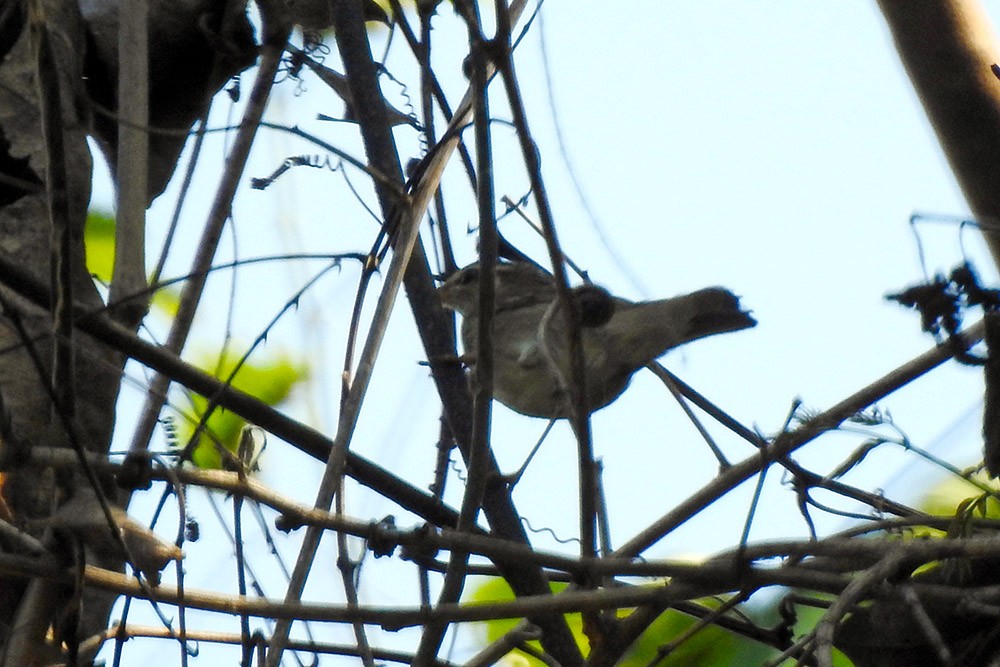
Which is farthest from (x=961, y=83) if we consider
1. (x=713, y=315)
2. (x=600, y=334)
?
(x=600, y=334)

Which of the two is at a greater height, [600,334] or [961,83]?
[600,334]

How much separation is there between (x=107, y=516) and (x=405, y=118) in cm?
126

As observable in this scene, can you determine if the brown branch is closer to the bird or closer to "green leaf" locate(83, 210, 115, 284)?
the bird

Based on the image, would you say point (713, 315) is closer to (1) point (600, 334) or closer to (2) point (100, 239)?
(1) point (600, 334)

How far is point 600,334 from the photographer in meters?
3.54

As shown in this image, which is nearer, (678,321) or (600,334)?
(678,321)

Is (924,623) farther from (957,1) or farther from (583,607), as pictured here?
(957,1)

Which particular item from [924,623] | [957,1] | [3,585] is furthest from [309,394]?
[957,1]

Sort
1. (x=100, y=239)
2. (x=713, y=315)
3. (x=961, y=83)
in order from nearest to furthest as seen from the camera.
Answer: (x=961, y=83) → (x=713, y=315) → (x=100, y=239)

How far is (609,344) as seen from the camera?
349 cm

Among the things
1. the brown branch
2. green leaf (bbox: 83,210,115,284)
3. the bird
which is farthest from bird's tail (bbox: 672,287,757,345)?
green leaf (bbox: 83,210,115,284)

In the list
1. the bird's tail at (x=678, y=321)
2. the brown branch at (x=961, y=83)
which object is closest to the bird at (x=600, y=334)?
the bird's tail at (x=678, y=321)

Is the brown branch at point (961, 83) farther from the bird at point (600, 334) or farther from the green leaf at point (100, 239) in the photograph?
the green leaf at point (100, 239)

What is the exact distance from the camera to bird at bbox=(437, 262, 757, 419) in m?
3.24
